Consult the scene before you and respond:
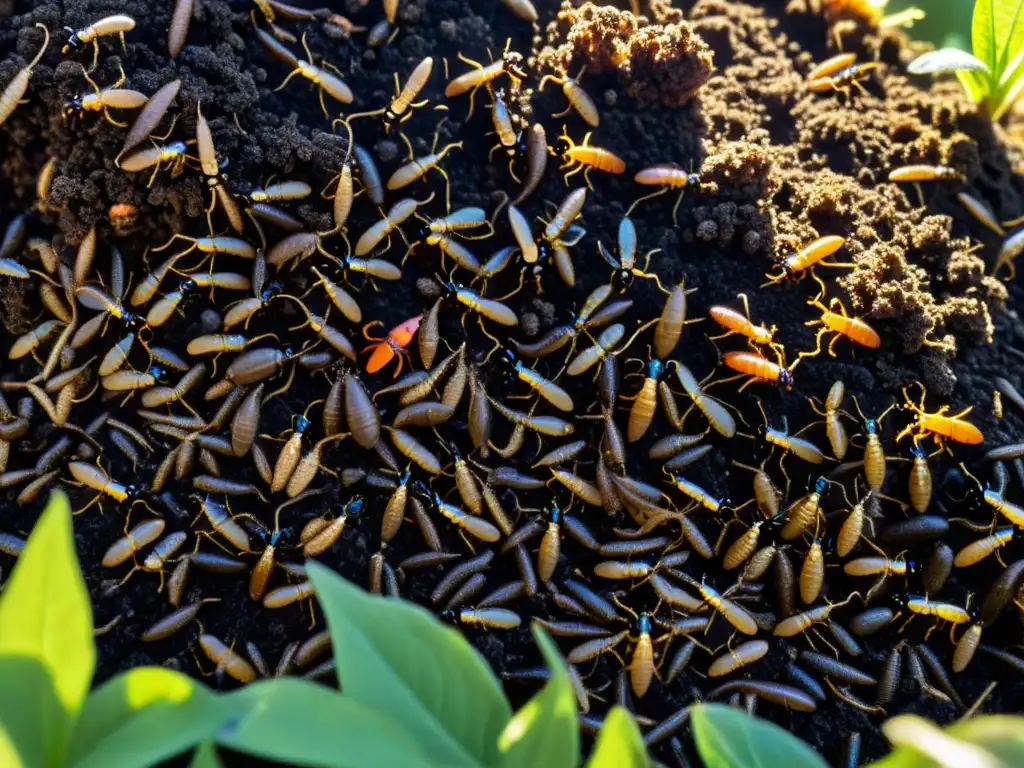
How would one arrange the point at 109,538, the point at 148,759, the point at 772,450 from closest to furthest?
the point at 148,759 → the point at 109,538 → the point at 772,450

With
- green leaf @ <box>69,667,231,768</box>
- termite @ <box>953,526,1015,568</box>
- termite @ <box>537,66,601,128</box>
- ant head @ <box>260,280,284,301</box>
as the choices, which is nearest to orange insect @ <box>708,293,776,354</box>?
termite @ <box>537,66,601,128</box>

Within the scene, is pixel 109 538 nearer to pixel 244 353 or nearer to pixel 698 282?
pixel 244 353

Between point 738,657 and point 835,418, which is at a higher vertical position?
point 835,418

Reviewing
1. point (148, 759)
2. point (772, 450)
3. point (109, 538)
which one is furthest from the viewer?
point (772, 450)

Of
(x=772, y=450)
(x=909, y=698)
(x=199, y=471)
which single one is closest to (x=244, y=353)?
(x=199, y=471)

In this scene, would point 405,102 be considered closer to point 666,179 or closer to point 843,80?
point 666,179

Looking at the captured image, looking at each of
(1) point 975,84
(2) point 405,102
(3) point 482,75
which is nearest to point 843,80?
(1) point 975,84
